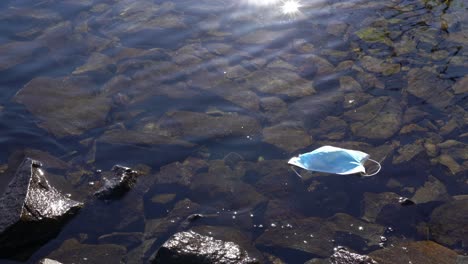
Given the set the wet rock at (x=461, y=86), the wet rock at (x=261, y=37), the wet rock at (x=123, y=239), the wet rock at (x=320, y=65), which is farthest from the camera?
the wet rock at (x=261, y=37)

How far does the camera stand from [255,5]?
8.46 m

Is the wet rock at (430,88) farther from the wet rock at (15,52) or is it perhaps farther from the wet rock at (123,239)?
the wet rock at (15,52)

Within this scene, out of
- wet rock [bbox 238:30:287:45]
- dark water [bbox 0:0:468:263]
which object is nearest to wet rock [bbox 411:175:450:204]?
dark water [bbox 0:0:468:263]

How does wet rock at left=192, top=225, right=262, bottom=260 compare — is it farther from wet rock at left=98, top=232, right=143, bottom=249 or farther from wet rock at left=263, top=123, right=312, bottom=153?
wet rock at left=263, top=123, right=312, bottom=153

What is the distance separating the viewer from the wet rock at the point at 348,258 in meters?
3.89

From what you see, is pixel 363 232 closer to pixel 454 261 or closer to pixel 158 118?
pixel 454 261

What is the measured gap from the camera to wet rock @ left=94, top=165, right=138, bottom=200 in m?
4.89

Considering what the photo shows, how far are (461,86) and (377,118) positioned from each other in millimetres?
1239

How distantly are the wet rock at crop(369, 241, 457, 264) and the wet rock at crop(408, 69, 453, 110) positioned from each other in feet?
7.05

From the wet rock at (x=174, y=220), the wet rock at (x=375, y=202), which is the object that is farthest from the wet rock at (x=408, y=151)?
the wet rock at (x=174, y=220)

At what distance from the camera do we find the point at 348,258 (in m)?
3.93

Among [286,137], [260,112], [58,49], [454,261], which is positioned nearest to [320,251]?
[454,261]

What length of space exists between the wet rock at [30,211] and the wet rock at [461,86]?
14.9 ft

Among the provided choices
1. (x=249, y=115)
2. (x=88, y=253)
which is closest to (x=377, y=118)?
(x=249, y=115)
